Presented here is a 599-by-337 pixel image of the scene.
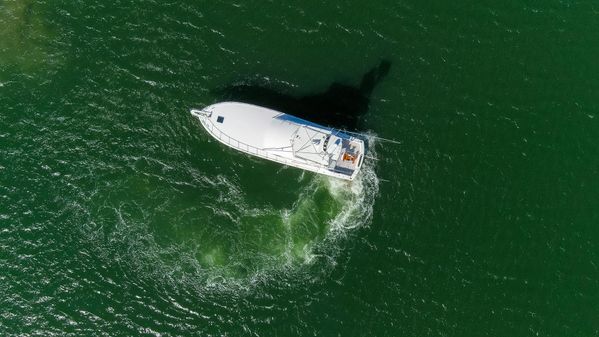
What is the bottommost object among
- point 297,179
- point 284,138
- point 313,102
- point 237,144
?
point 297,179

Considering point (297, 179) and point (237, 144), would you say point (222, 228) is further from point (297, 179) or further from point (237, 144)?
point (297, 179)

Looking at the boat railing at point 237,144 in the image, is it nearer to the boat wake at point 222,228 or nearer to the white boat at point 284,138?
the white boat at point 284,138

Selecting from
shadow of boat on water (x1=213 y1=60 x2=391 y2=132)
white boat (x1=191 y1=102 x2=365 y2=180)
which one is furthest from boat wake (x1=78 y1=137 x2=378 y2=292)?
shadow of boat on water (x1=213 y1=60 x2=391 y2=132)

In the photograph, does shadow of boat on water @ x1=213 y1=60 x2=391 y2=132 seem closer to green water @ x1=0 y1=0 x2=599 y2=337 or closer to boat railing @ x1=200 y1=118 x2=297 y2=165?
green water @ x1=0 y1=0 x2=599 y2=337

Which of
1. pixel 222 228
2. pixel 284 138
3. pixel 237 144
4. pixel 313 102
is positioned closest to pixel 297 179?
pixel 284 138

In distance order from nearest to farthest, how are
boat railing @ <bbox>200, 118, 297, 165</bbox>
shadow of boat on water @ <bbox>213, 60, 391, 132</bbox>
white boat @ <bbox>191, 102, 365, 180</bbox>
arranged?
white boat @ <bbox>191, 102, 365, 180</bbox> → boat railing @ <bbox>200, 118, 297, 165</bbox> → shadow of boat on water @ <bbox>213, 60, 391, 132</bbox>

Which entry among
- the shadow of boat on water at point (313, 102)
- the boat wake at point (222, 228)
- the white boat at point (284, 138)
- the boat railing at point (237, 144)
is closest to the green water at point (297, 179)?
the boat wake at point (222, 228)
